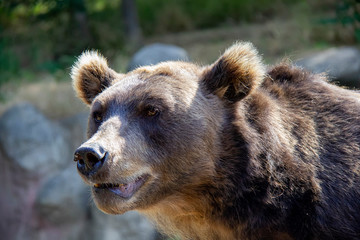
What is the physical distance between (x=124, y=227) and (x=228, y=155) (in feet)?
16.4

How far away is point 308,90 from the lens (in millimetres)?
4465

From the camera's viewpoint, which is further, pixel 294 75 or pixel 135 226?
pixel 135 226

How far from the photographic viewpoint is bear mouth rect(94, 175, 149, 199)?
372 centimetres

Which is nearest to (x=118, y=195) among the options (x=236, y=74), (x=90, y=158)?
(x=90, y=158)

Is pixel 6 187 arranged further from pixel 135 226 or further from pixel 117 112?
pixel 117 112

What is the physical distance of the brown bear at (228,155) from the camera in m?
3.87

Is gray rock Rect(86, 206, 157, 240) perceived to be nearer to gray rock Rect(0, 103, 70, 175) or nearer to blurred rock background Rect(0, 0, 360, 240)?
blurred rock background Rect(0, 0, 360, 240)

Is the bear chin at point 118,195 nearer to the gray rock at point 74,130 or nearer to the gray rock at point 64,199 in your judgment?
the gray rock at point 64,199

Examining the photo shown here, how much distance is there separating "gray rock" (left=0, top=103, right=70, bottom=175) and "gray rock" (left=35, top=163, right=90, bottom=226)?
20.9 inches

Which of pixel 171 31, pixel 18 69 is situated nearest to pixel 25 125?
pixel 18 69

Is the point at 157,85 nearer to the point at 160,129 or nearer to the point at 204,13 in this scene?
the point at 160,129

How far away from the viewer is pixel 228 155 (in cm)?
405

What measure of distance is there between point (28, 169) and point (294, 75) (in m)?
6.49

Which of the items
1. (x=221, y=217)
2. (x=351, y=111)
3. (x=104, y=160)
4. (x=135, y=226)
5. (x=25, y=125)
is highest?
(x=104, y=160)
